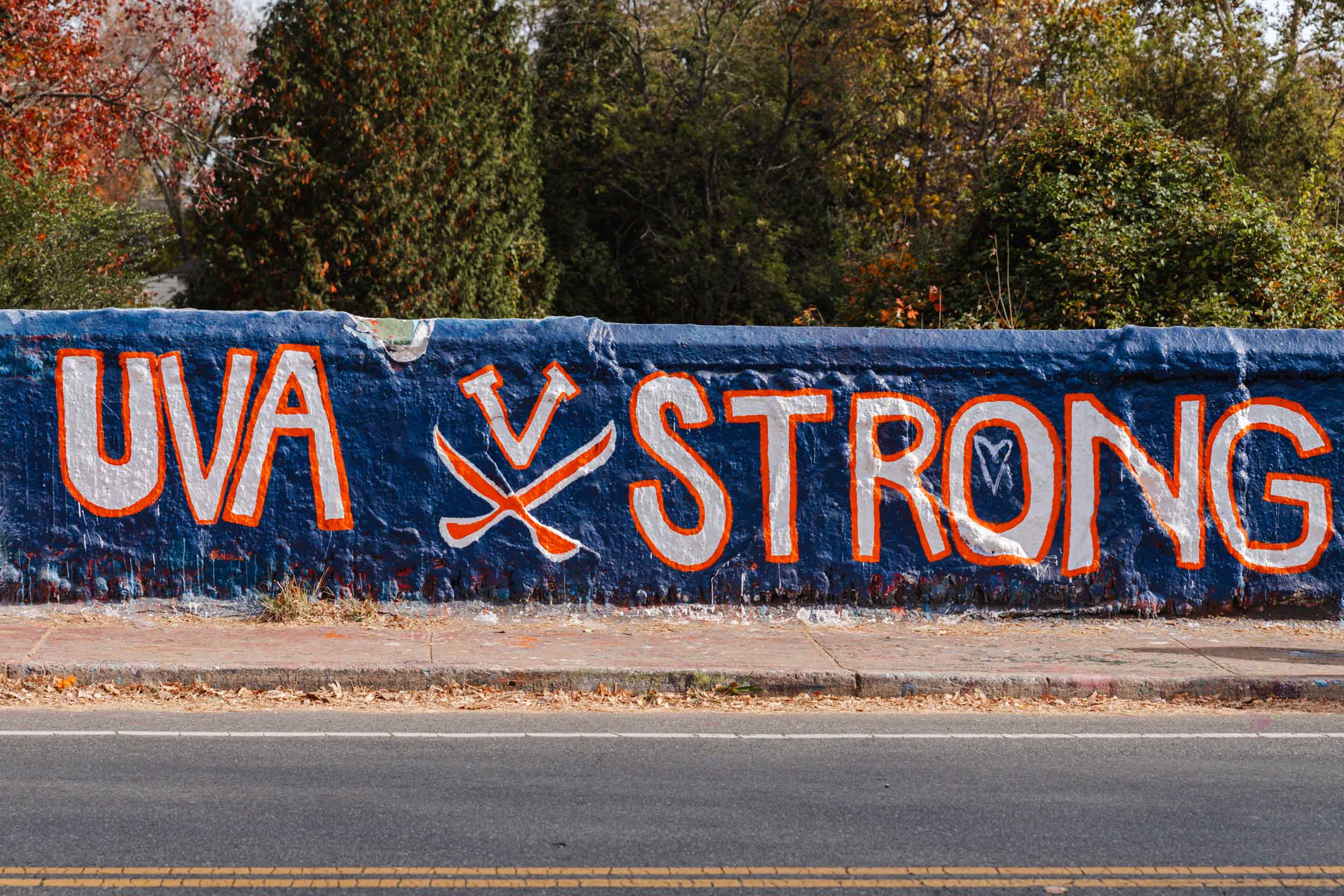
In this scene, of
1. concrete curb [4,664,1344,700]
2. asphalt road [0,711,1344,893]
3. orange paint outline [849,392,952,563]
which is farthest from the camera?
orange paint outline [849,392,952,563]

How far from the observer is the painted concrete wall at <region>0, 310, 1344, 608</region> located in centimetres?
918

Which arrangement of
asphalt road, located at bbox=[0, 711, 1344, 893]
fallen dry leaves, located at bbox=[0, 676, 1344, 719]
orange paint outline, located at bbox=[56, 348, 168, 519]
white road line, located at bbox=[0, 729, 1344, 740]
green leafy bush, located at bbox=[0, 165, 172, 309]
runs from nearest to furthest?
1. asphalt road, located at bbox=[0, 711, 1344, 893]
2. white road line, located at bbox=[0, 729, 1344, 740]
3. fallen dry leaves, located at bbox=[0, 676, 1344, 719]
4. orange paint outline, located at bbox=[56, 348, 168, 519]
5. green leafy bush, located at bbox=[0, 165, 172, 309]

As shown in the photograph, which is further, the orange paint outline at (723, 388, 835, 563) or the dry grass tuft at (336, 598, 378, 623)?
the orange paint outline at (723, 388, 835, 563)

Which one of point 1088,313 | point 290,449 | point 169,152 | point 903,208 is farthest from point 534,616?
point 903,208

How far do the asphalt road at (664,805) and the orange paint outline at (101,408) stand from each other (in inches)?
95.4

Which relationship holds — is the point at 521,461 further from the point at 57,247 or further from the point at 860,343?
the point at 57,247

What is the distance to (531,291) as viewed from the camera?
25.8 meters

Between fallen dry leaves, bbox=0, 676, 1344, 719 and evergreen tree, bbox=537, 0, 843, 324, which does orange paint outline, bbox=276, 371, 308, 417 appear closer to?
fallen dry leaves, bbox=0, 676, 1344, 719

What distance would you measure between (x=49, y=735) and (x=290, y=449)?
3.07 metres

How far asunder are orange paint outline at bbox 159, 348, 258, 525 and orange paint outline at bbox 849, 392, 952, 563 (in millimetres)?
4209

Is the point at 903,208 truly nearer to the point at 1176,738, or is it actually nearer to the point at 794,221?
the point at 794,221

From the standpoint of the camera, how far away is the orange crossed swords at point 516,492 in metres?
Result: 9.35

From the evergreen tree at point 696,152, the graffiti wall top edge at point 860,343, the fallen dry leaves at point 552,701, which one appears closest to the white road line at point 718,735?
the fallen dry leaves at point 552,701

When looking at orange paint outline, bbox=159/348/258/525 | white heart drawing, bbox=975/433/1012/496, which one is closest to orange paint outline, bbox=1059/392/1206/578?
white heart drawing, bbox=975/433/1012/496
